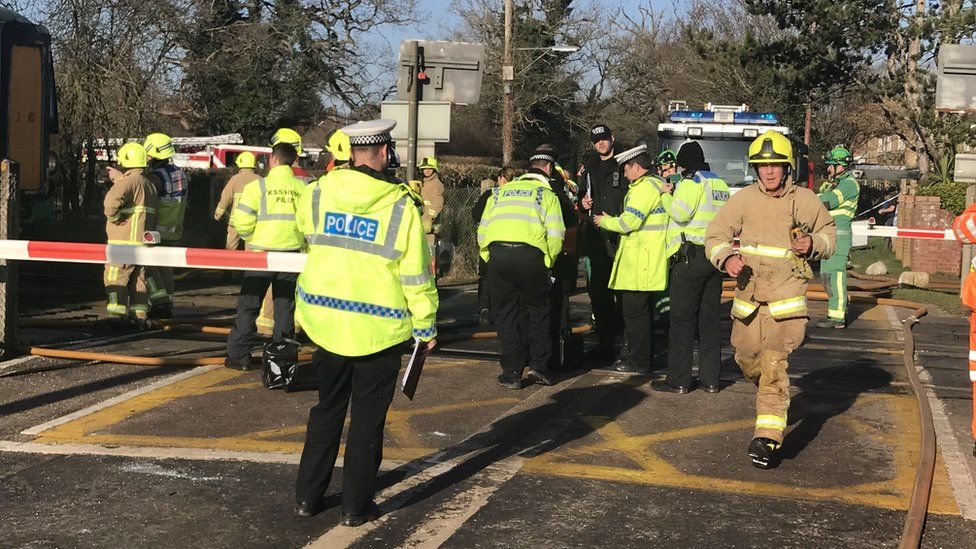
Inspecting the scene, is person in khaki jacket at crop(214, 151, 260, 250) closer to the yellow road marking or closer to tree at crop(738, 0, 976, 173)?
the yellow road marking

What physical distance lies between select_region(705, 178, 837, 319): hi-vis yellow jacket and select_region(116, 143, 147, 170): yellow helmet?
630 centimetres

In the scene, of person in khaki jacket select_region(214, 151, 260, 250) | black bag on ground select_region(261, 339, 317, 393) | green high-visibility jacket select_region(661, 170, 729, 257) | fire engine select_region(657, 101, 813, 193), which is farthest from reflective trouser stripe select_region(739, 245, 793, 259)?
fire engine select_region(657, 101, 813, 193)

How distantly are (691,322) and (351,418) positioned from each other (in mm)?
4093

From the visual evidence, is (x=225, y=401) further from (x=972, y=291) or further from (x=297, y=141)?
(x=972, y=291)

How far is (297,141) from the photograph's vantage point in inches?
390

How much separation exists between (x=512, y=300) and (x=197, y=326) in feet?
12.1

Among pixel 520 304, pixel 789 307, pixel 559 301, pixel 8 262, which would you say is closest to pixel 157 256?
pixel 8 262

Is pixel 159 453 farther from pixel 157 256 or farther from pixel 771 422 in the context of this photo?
pixel 771 422

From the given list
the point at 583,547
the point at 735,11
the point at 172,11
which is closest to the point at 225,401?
the point at 583,547

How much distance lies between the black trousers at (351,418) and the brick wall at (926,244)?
1820 cm

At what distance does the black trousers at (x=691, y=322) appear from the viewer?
30.0ft

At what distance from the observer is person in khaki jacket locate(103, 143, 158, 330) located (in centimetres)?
1156

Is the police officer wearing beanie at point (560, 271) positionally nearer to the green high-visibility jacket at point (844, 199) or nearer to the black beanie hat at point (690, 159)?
the black beanie hat at point (690, 159)

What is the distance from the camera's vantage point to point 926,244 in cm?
2308
